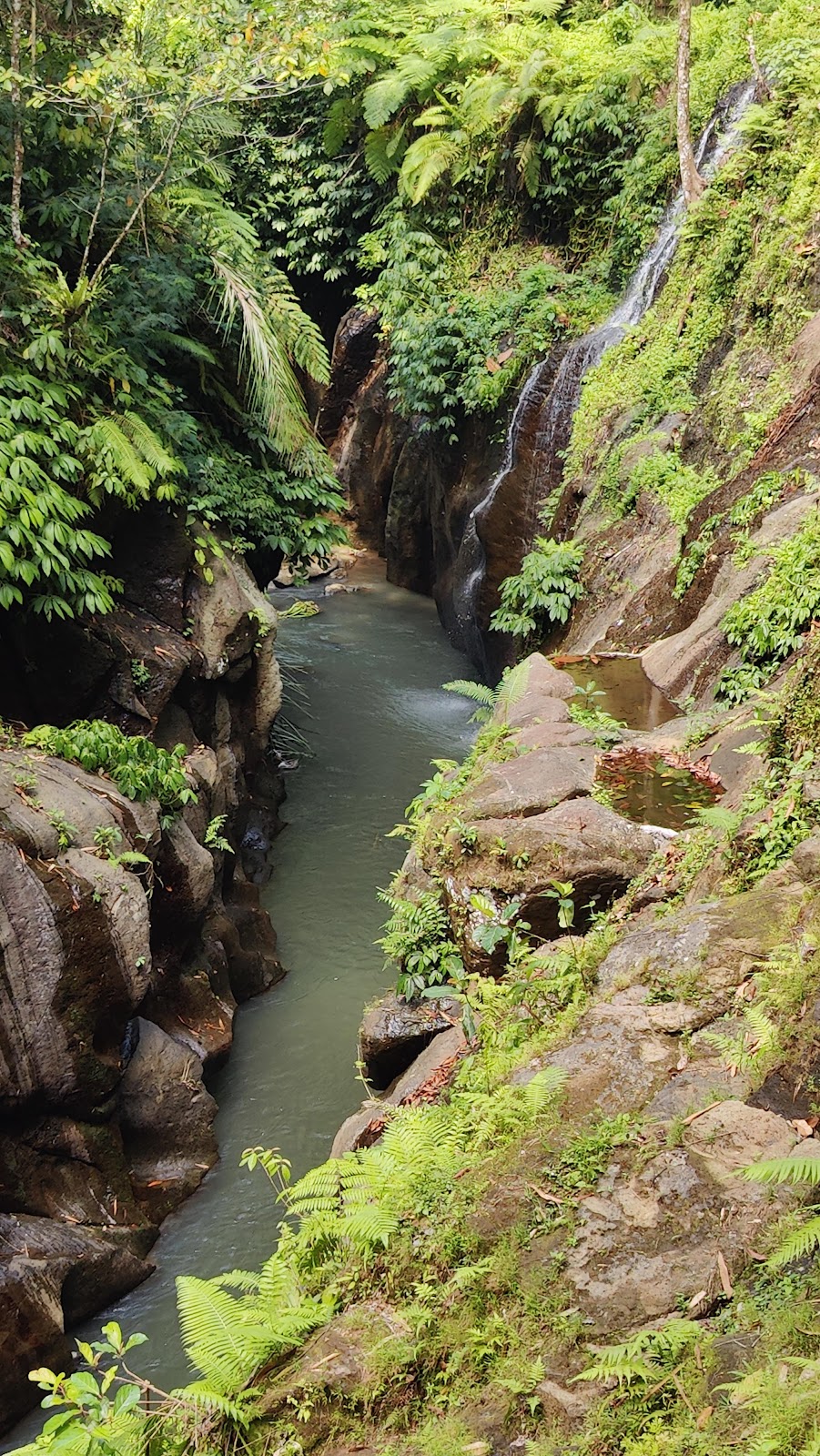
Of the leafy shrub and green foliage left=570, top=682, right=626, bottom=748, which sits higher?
the leafy shrub

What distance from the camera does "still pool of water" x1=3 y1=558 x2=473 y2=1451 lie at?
5.77 m

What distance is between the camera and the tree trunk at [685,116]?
9531 millimetres

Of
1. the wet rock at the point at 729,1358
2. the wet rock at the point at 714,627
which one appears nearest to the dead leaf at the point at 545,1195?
the wet rock at the point at 729,1358

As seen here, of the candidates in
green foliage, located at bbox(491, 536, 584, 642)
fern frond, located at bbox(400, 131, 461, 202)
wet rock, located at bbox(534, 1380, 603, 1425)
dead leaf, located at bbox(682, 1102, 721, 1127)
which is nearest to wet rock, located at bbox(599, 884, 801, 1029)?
dead leaf, located at bbox(682, 1102, 721, 1127)

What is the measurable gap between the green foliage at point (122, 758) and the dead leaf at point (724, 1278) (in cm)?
497

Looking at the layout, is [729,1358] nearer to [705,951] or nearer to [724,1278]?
[724,1278]

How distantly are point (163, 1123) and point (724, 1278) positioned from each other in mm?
4632

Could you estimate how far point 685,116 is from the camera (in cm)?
1004

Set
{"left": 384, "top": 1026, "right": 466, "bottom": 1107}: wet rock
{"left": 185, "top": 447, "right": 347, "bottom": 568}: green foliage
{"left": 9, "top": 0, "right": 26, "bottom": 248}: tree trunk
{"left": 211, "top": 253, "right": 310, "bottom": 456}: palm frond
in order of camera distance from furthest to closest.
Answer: {"left": 185, "top": 447, "right": 347, "bottom": 568}: green foliage < {"left": 211, "top": 253, "right": 310, "bottom": 456}: palm frond < {"left": 9, "top": 0, "right": 26, "bottom": 248}: tree trunk < {"left": 384, "top": 1026, "right": 466, "bottom": 1107}: wet rock

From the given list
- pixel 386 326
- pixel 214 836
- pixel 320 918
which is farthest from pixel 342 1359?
pixel 386 326

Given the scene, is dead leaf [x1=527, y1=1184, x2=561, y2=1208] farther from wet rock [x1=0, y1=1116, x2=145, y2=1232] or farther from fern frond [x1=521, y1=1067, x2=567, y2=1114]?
wet rock [x1=0, y1=1116, x2=145, y2=1232]

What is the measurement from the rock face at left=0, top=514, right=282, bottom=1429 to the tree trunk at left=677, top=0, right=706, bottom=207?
6664mm

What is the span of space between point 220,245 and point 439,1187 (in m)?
8.81

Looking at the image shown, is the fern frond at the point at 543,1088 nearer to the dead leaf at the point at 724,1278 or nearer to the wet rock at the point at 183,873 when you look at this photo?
the dead leaf at the point at 724,1278
